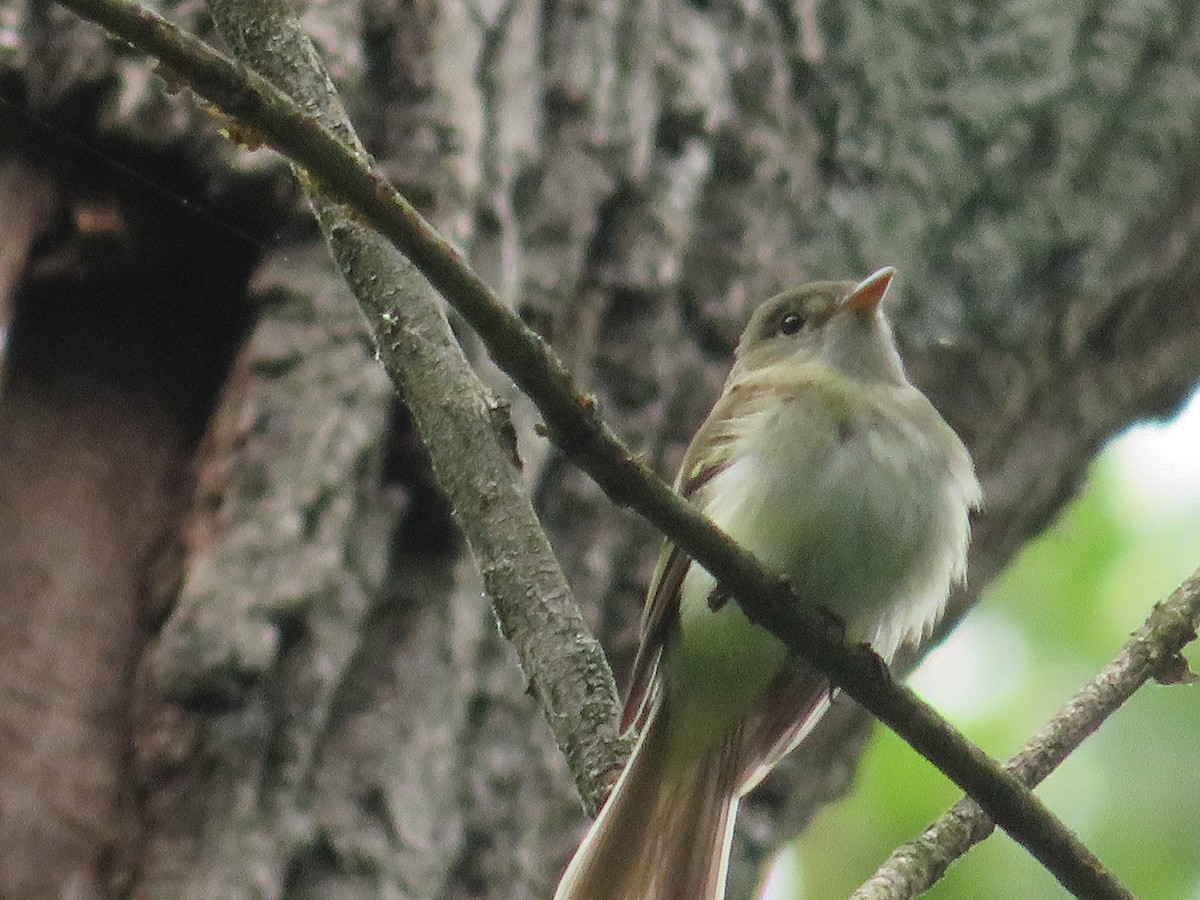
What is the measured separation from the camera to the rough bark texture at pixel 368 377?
2.60 m

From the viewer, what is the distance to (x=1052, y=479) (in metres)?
4.09

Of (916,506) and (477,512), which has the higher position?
(916,506)

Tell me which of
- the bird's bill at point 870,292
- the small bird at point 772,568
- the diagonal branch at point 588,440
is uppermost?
the bird's bill at point 870,292

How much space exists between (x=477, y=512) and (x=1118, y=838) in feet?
13.5

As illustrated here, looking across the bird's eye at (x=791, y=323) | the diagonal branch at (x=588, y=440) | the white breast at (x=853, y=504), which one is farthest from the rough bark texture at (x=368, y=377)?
the diagonal branch at (x=588, y=440)

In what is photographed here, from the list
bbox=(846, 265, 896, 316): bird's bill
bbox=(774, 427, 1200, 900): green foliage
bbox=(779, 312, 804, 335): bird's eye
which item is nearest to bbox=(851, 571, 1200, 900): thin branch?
bbox=(846, 265, 896, 316): bird's bill

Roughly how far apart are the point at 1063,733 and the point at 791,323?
1.56 m

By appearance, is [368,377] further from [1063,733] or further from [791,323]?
[1063,733]

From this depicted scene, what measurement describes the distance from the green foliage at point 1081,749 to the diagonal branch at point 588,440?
11.3 feet

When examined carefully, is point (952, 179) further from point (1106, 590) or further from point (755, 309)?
point (1106, 590)

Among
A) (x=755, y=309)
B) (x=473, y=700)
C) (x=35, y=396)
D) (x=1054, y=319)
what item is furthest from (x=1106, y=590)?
(x=35, y=396)

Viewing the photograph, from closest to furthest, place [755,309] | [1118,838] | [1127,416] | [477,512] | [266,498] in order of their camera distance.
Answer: [477,512] < [266,498] < [755,309] < [1127,416] < [1118,838]

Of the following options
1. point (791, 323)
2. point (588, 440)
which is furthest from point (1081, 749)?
point (588, 440)

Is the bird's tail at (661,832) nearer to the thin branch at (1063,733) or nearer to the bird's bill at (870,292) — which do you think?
the thin branch at (1063,733)
